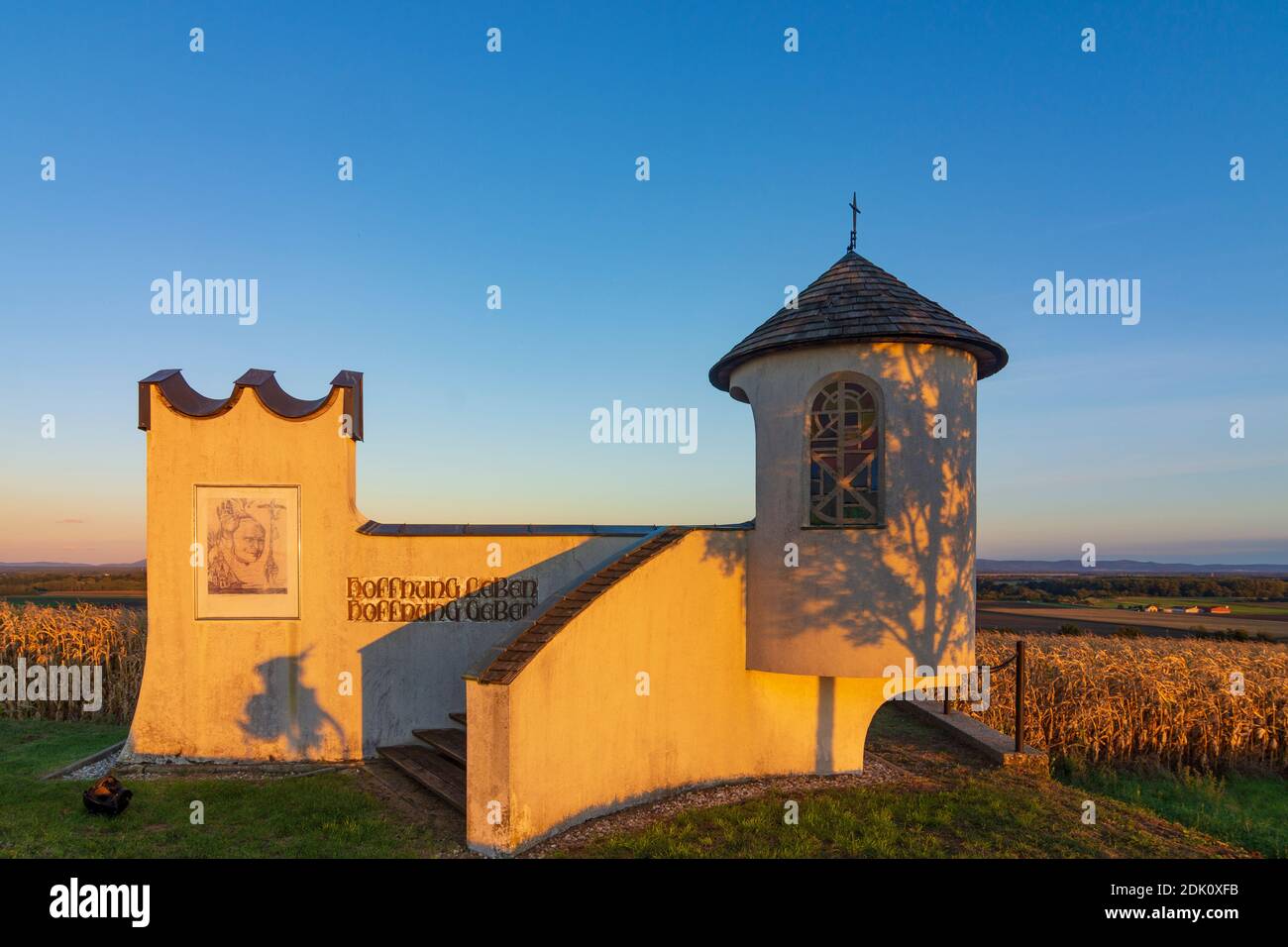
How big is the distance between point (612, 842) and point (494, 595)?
4.38 meters

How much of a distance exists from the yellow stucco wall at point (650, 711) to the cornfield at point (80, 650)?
11829 mm

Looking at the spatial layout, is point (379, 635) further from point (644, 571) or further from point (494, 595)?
point (644, 571)

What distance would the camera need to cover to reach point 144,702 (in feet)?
31.8

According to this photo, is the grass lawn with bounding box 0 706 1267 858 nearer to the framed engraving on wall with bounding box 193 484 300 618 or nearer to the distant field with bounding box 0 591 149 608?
the framed engraving on wall with bounding box 193 484 300 618

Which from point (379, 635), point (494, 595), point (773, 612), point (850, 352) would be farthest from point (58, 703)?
point (850, 352)

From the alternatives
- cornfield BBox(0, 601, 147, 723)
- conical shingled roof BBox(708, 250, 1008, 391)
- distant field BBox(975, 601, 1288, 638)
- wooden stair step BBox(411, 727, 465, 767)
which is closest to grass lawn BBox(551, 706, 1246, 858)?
wooden stair step BBox(411, 727, 465, 767)

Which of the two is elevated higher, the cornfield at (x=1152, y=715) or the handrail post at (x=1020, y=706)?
the handrail post at (x=1020, y=706)

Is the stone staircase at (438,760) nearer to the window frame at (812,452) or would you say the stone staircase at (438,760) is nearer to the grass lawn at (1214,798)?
the window frame at (812,452)

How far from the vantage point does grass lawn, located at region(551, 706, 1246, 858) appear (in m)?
6.89

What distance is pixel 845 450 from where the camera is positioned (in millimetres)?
9148

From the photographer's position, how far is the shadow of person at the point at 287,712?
32.0 ft

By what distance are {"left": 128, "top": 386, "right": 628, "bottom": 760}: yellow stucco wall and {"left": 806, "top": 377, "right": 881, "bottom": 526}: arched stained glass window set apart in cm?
527

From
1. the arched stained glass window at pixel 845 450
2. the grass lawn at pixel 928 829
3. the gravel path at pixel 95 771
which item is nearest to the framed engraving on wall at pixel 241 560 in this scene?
the gravel path at pixel 95 771
